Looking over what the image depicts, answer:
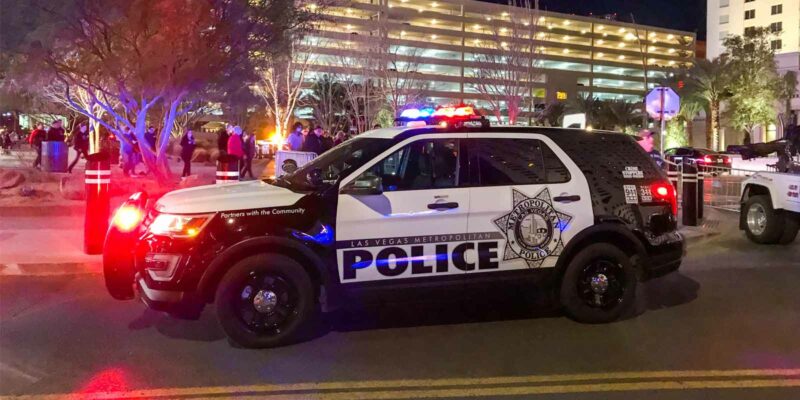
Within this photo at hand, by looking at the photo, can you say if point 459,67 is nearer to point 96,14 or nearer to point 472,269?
point 96,14

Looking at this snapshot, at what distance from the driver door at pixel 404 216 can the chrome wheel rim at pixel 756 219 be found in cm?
733

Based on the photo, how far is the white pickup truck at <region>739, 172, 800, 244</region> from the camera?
1004 centimetres

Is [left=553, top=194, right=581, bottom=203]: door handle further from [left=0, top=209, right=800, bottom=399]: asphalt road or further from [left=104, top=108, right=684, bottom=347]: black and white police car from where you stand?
[left=0, top=209, right=800, bottom=399]: asphalt road

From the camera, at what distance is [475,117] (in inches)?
252

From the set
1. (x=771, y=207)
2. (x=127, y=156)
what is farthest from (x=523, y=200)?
(x=127, y=156)

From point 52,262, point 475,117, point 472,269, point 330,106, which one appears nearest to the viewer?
point 472,269

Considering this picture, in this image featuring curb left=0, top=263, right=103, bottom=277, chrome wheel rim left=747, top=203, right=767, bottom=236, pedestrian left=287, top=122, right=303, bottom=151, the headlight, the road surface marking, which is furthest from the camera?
pedestrian left=287, top=122, right=303, bottom=151

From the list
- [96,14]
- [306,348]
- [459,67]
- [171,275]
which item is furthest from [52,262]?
[459,67]

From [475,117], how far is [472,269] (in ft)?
5.25

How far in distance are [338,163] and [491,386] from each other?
2422 mm

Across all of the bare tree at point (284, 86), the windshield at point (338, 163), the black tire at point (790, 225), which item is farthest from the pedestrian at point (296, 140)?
the bare tree at point (284, 86)

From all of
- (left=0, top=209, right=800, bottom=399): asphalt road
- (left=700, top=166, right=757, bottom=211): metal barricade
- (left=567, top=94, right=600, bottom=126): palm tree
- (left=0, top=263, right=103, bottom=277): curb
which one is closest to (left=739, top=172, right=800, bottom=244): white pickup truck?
(left=0, top=209, right=800, bottom=399): asphalt road

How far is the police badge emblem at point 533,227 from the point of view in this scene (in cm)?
568

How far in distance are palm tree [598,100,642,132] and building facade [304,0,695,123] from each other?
17.5 ft
